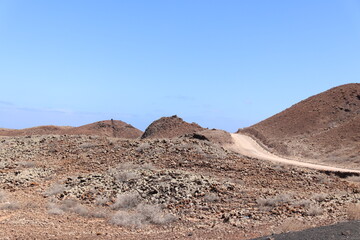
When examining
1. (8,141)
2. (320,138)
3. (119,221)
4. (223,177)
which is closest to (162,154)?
(223,177)

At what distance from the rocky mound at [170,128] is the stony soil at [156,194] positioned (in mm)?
19439

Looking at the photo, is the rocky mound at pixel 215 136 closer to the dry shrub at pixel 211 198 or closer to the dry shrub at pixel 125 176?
the dry shrub at pixel 125 176

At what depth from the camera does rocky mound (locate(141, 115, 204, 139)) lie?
4150 cm

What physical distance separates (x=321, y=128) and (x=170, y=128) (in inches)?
770

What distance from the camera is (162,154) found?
19.7 m

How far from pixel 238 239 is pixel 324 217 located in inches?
125

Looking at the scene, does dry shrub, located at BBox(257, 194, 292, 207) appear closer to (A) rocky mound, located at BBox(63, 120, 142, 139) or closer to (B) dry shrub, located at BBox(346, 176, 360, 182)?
(B) dry shrub, located at BBox(346, 176, 360, 182)

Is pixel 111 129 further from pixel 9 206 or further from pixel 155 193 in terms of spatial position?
pixel 9 206

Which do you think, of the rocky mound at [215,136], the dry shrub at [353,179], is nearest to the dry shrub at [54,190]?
Result: the dry shrub at [353,179]

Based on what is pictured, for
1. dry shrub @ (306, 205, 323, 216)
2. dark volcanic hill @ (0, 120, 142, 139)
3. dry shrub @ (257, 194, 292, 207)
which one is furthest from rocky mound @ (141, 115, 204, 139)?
dry shrub @ (306, 205, 323, 216)

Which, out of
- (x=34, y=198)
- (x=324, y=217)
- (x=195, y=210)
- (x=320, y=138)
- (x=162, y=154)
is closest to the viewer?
(x=324, y=217)

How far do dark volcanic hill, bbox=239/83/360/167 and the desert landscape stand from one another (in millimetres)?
14280

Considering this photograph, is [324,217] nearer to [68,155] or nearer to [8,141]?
[68,155]

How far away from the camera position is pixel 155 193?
1402 centimetres
